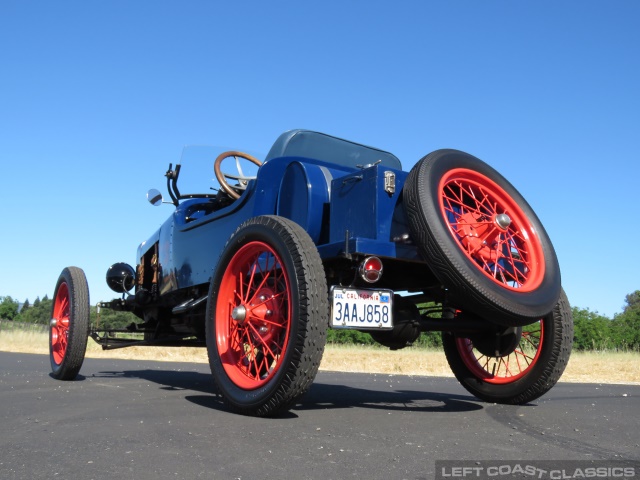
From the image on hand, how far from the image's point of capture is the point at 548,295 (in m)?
3.91

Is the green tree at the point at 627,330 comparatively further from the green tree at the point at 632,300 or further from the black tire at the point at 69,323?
the green tree at the point at 632,300

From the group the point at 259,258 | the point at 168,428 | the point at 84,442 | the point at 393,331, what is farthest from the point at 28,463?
the point at 393,331

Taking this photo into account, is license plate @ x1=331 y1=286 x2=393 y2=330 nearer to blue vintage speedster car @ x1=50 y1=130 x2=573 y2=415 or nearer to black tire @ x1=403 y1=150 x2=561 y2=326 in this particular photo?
blue vintage speedster car @ x1=50 y1=130 x2=573 y2=415

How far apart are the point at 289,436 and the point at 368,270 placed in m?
1.14

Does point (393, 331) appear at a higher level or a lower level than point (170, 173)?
lower

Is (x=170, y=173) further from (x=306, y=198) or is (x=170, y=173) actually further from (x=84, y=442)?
(x=84, y=442)

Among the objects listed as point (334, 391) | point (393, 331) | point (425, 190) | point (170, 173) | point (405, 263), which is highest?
point (170, 173)

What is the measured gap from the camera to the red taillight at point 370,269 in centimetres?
382

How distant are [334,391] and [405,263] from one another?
6.66 feet

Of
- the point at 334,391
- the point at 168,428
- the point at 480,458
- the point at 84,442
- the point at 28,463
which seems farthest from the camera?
the point at 334,391

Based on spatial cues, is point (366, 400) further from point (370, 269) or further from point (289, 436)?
point (289, 436)

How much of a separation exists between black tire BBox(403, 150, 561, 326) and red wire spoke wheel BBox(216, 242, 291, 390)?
0.89 m

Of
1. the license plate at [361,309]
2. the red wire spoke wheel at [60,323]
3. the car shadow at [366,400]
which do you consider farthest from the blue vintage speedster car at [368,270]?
the red wire spoke wheel at [60,323]

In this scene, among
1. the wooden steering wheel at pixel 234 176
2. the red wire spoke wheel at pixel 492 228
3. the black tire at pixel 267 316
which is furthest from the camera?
the wooden steering wheel at pixel 234 176
